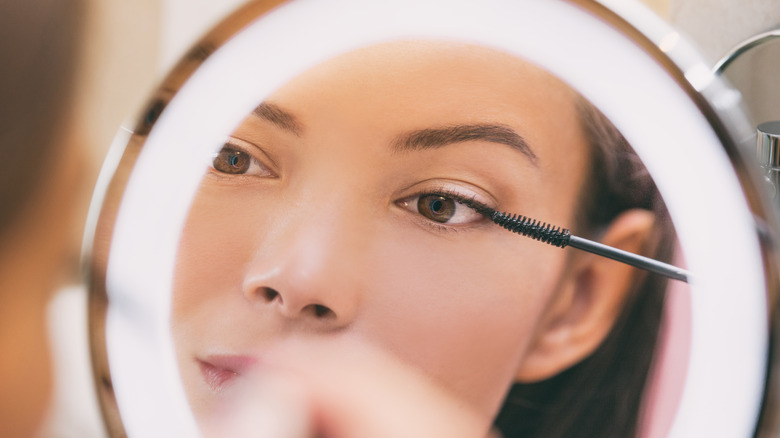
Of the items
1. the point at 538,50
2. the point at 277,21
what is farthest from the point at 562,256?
the point at 277,21

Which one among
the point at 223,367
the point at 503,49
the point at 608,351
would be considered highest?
the point at 503,49

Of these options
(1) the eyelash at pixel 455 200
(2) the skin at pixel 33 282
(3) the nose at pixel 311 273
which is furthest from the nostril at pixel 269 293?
(2) the skin at pixel 33 282

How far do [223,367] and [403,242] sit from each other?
0.47ft

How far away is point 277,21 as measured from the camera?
0.39m

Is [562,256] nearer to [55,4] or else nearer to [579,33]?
[579,33]

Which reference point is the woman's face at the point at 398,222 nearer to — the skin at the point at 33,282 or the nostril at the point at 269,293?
the nostril at the point at 269,293

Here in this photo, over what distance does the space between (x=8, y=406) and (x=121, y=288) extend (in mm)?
246

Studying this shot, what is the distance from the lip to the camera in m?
0.41

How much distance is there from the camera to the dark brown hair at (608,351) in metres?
0.39

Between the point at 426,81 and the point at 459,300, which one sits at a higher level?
the point at 426,81

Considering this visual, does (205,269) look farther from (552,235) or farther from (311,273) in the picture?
(552,235)

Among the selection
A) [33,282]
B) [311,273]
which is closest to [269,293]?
[311,273]

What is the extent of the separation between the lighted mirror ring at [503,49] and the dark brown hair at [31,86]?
20 centimetres

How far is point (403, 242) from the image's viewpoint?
403 millimetres
